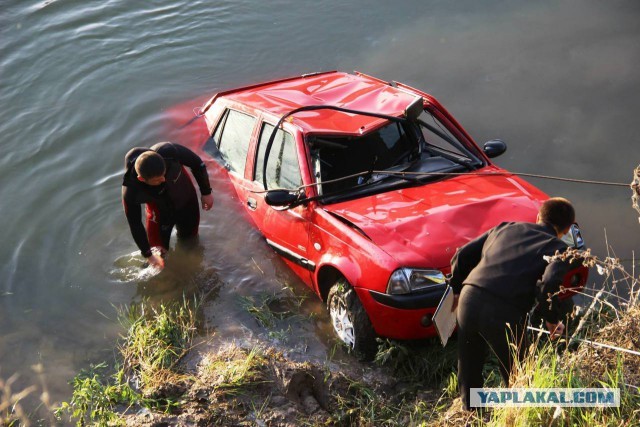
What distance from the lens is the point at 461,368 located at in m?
4.79

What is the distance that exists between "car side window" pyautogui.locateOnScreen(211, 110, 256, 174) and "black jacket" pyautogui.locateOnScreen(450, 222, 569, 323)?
3.48 m

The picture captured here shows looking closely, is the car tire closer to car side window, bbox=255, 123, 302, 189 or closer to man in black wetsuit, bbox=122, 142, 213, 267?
car side window, bbox=255, 123, 302, 189

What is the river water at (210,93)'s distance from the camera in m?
7.33

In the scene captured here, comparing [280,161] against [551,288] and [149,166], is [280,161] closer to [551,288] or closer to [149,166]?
[149,166]

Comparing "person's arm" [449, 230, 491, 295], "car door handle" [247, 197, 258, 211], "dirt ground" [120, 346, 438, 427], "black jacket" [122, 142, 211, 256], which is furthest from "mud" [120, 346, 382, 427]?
"car door handle" [247, 197, 258, 211]

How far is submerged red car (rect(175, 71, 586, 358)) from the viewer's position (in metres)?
5.50

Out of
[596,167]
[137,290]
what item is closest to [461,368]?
[137,290]

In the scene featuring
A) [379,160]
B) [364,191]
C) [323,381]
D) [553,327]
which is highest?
[379,160]

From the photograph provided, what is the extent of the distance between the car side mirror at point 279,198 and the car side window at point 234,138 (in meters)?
1.15

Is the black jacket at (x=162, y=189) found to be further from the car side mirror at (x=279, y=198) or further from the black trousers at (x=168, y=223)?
the car side mirror at (x=279, y=198)

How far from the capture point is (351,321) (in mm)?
5770

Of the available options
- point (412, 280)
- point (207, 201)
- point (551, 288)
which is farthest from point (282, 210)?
point (551, 288)

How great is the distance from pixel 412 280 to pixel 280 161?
2.04 metres

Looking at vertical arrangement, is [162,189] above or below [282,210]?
above
